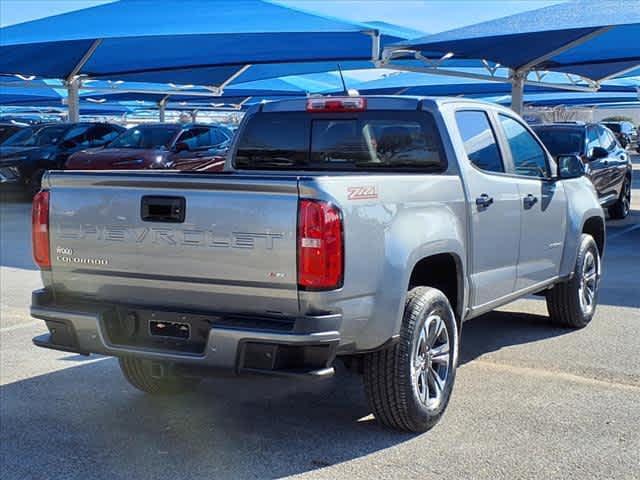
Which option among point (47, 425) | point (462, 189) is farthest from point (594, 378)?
point (47, 425)

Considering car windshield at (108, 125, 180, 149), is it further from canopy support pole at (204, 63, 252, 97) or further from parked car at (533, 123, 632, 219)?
parked car at (533, 123, 632, 219)

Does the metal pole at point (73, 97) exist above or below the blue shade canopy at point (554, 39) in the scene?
below

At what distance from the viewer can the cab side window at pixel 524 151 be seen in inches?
233

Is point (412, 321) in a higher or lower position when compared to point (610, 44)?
lower

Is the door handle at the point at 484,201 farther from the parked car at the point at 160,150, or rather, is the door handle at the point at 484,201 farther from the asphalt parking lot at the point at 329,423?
the parked car at the point at 160,150

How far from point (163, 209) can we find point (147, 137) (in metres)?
12.9

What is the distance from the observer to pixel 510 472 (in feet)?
13.2

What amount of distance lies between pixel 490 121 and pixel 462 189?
0.94m

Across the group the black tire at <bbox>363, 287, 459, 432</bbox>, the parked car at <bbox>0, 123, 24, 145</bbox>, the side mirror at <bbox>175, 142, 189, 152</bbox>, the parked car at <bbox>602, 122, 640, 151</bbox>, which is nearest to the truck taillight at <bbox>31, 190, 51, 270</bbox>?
the black tire at <bbox>363, 287, 459, 432</bbox>

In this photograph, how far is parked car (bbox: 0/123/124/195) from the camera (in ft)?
58.5

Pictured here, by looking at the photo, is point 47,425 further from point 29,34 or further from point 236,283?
point 29,34

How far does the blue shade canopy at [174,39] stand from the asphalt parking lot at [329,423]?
904 centimetres

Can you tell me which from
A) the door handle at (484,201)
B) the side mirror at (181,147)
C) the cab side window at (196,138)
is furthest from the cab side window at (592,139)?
the door handle at (484,201)

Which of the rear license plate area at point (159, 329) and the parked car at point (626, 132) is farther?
the parked car at point (626, 132)
